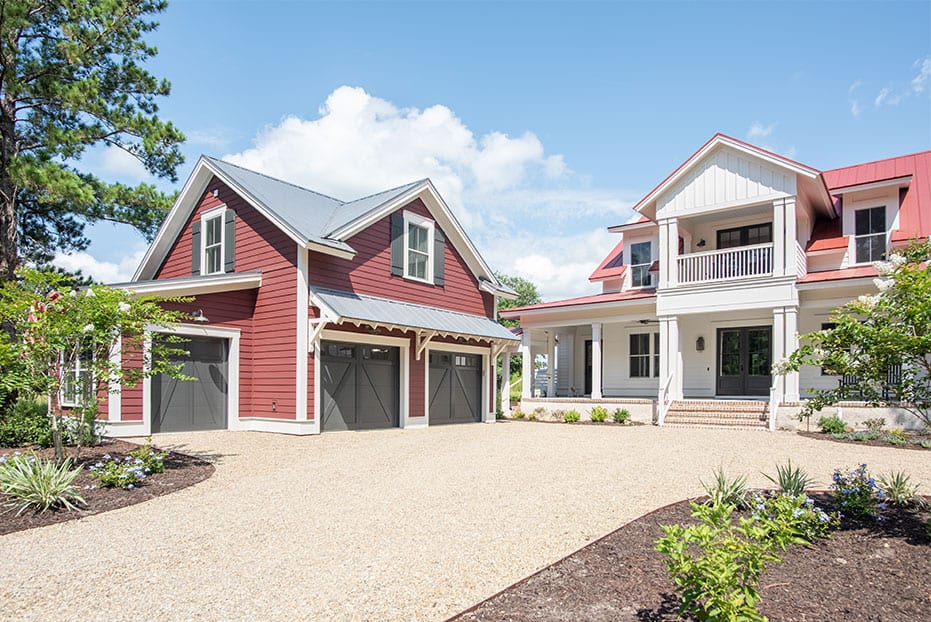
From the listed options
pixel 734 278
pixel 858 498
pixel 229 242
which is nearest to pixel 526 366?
pixel 734 278

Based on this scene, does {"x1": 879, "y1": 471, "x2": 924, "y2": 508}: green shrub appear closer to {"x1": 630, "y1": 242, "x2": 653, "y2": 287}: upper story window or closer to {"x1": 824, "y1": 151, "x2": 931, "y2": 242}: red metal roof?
{"x1": 824, "y1": 151, "x2": 931, "y2": 242}: red metal roof

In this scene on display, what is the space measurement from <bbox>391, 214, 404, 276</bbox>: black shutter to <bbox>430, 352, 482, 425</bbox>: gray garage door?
2559mm

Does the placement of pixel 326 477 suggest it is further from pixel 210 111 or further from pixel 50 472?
pixel 210 111

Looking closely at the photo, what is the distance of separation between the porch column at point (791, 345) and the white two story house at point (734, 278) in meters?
0.03

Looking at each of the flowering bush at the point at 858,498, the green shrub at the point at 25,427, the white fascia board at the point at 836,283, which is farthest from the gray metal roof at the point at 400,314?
the flowering bush at the point at 858,498

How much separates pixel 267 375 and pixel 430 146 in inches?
340

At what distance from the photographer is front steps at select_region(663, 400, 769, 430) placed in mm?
15539

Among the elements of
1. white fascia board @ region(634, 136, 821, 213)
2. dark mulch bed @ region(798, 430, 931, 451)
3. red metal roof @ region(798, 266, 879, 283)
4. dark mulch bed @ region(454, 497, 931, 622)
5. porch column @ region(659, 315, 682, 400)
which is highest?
white fascia board @ region(634, 136, 821, 213)

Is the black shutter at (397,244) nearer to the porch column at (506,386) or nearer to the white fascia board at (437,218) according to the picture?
the white fascia board at (437,218)

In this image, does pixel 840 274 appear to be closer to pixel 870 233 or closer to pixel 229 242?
pixel 870 233

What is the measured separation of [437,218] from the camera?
17.8 m

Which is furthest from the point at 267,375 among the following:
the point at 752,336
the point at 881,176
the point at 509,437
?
the point at 881,176

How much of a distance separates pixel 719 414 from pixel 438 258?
8638mm

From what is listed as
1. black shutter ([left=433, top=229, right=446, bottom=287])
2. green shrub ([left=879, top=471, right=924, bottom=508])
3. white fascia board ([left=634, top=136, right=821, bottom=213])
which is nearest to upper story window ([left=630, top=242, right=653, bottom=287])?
white fascia board ([left=634, top=136, right=821, bottom=213])
